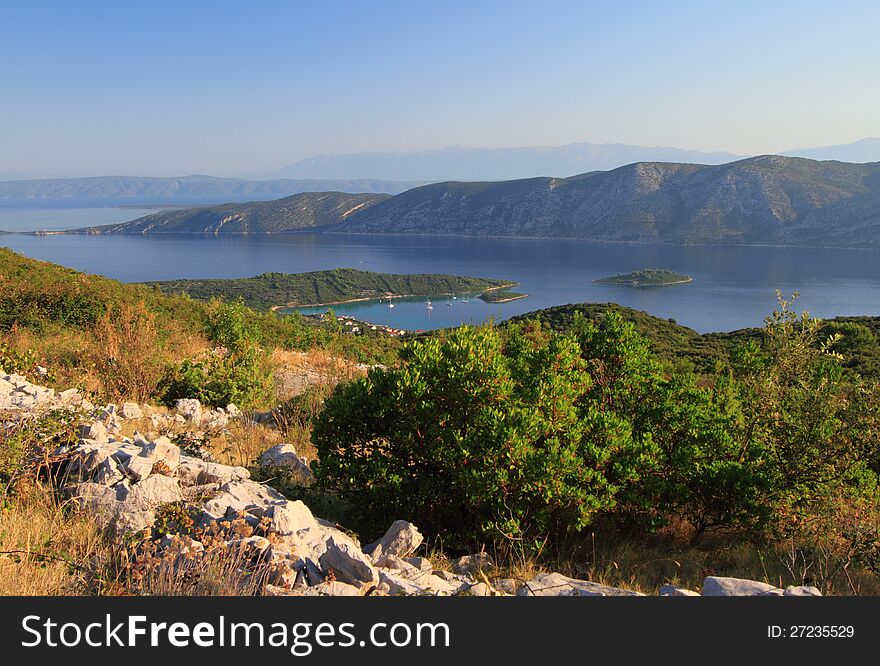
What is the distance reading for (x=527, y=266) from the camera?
10556cm

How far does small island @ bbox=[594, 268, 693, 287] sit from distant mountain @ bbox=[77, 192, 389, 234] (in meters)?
110

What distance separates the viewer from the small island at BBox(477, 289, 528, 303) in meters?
71.7

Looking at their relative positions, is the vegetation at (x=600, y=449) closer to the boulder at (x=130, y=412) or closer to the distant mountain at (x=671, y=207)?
the boulder at (x=130, y=412)

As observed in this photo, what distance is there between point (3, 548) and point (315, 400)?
447cm

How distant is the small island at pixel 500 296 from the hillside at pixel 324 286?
3750mm

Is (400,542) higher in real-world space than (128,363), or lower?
lower

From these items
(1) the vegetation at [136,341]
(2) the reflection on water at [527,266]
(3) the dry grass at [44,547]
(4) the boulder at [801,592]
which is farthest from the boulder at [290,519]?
(2) the reflection on water at [527,266]

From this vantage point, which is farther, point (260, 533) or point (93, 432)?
point (93, 432)

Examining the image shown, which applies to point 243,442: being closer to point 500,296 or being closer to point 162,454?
point 162,454

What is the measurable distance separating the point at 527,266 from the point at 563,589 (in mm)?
104502

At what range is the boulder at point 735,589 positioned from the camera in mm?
2998

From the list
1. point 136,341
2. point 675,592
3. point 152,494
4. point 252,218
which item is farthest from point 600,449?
point 252,218
